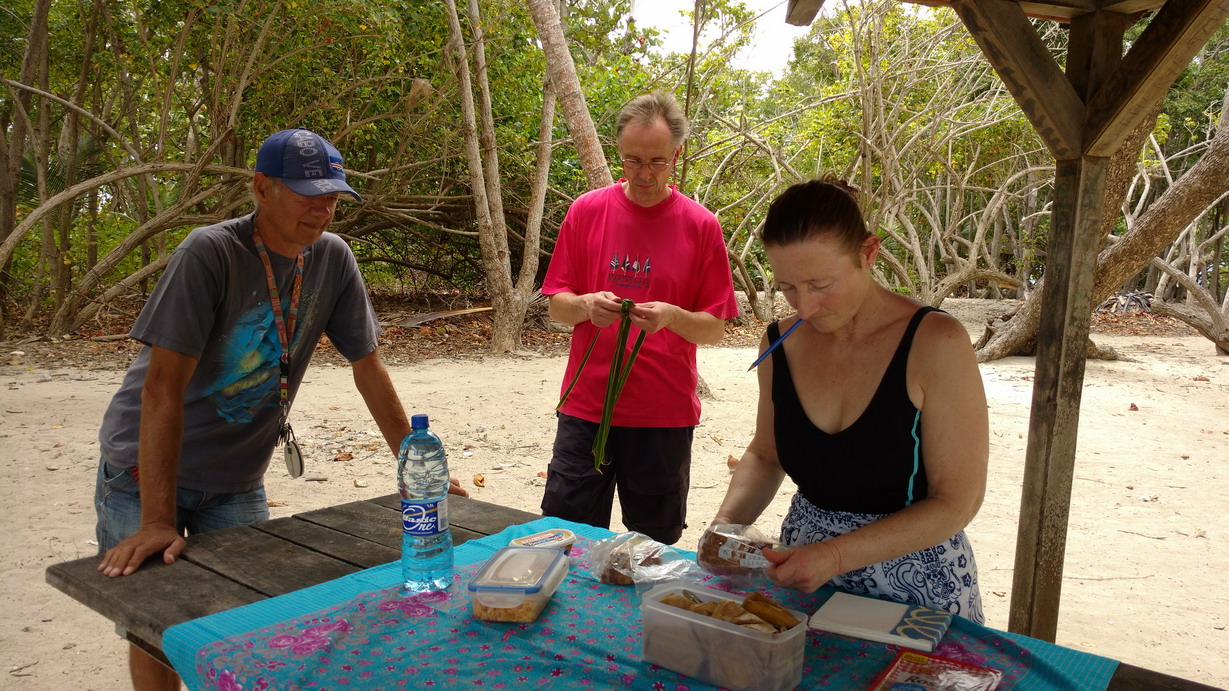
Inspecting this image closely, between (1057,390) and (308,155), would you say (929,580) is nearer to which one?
(1057,390)

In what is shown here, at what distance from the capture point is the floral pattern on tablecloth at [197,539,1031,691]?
4.59 feet

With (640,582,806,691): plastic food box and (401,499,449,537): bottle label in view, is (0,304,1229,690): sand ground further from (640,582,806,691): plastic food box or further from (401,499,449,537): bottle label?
(640,582,806,691): plastic food box

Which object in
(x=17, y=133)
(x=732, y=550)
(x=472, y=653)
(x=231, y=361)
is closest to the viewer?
(x=472, y=653)

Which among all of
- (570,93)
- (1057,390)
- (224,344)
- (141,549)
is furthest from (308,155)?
(570,93)

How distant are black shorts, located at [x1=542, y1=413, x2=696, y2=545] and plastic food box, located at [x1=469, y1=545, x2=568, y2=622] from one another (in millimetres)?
1229

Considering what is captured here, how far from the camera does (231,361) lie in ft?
7.68

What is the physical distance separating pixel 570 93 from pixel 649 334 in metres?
4.24

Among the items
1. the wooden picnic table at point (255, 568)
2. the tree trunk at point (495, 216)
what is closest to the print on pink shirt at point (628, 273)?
the wooden picnic table at point (255, 568)

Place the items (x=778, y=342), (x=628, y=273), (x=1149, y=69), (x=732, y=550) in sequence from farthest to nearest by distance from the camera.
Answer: (x=628, y=273), (x=1149, y=69), (x=778, y=342), (x=732, y=550)

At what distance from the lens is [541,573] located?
1682mm

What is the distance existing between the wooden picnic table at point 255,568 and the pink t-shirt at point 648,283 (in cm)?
75

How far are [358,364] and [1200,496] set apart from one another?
236 inches

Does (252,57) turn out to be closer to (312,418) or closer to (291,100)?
(291,100)

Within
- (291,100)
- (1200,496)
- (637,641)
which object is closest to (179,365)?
(637,641)
